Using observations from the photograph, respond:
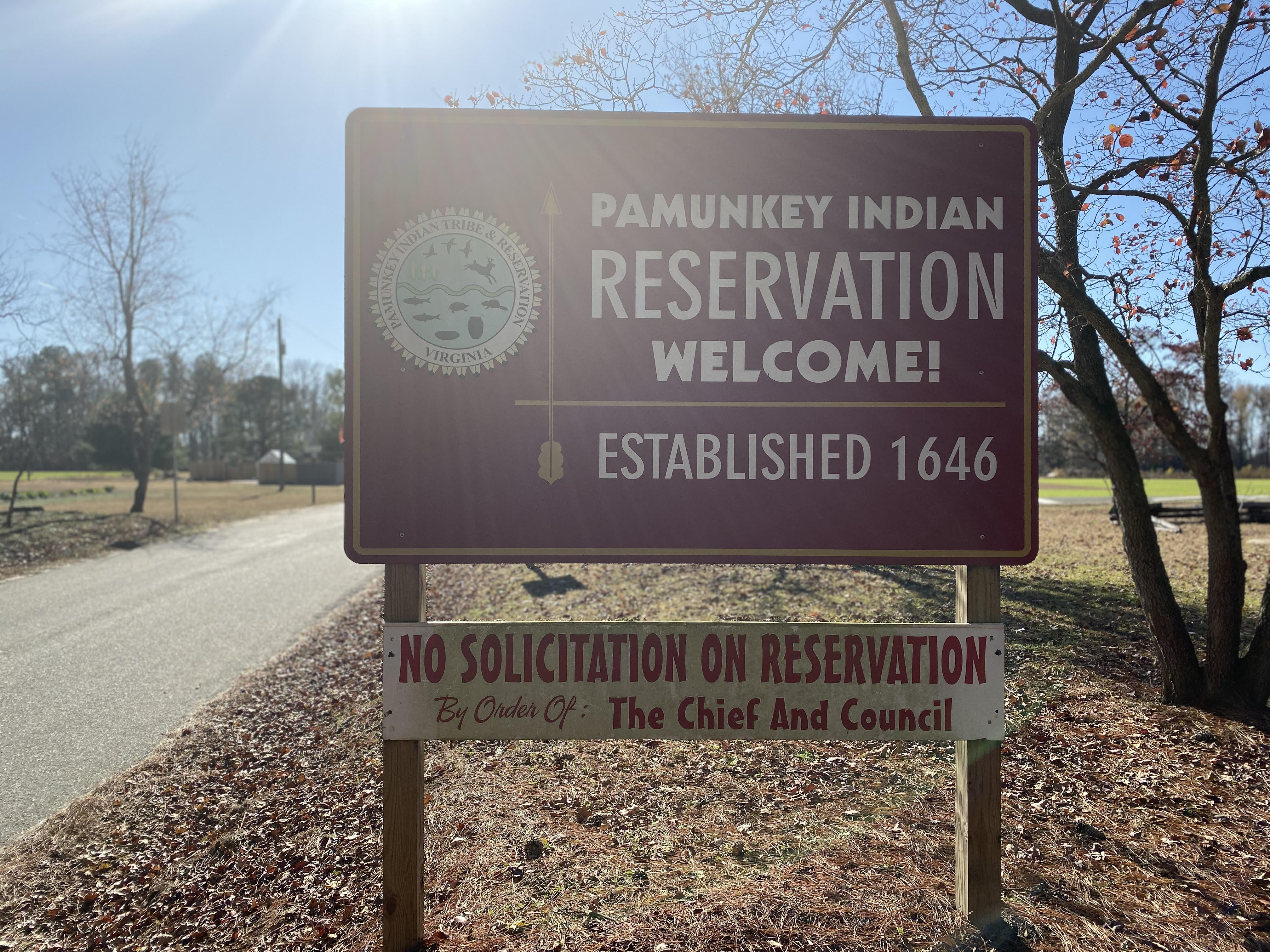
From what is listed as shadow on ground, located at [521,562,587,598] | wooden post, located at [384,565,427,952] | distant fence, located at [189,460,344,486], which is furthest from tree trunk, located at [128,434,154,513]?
wooden post, located at [384,565,427,952]

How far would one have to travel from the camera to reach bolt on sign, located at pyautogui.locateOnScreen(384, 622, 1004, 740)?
121 inches

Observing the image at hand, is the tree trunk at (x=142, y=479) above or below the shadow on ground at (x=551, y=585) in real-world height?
above

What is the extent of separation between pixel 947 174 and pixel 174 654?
8.58 m

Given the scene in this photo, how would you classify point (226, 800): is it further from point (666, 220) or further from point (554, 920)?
point (666, 220)

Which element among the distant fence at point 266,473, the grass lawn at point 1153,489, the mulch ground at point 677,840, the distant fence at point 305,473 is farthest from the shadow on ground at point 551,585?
the distant fence at point 305,473

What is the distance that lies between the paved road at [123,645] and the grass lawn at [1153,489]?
24177 millimetres

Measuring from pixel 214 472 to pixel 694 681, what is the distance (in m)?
69.2

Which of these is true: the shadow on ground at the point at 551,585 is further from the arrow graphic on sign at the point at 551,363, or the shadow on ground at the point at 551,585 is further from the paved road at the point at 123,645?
the arrow graphic on sign at the point at 551,363

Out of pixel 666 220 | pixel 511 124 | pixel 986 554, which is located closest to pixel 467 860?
pixel 986 554

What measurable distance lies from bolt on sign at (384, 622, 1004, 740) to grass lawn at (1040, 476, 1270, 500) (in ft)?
79.3

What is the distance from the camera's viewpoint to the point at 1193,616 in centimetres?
750

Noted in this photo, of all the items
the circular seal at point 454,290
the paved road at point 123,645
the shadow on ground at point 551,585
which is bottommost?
the paved road at point 123,645

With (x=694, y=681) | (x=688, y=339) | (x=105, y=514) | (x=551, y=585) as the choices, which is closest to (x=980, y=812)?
(x=694, y=681)

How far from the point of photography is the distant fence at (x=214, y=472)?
203 feet
